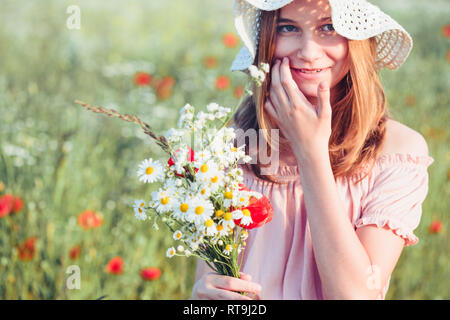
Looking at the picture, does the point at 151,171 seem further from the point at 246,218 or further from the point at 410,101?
the point at 410,101

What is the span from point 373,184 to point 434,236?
4.72 ft

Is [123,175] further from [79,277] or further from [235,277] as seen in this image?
[235,277]

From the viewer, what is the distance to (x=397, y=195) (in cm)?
156

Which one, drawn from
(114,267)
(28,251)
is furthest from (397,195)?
(28,251)

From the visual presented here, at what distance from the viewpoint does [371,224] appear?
4.89ft

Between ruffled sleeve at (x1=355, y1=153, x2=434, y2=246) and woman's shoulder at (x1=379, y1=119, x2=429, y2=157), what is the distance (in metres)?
0.02

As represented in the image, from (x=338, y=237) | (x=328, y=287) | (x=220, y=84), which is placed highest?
(x=220, y=84)

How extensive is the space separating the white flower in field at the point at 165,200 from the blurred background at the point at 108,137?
1155mm

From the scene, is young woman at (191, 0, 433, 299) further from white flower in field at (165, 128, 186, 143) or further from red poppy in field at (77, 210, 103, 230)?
red poppy in field at (77, 210, 103, 230)

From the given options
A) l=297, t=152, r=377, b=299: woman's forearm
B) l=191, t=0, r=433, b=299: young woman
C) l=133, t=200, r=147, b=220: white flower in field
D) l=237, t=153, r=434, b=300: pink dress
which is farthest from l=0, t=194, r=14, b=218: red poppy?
l=297, t=152, r=377, b=299: woman's forearm

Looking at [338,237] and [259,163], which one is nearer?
[338,237]

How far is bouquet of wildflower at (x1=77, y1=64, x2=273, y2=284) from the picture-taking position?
1.07m

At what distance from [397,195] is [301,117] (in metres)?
0.48
